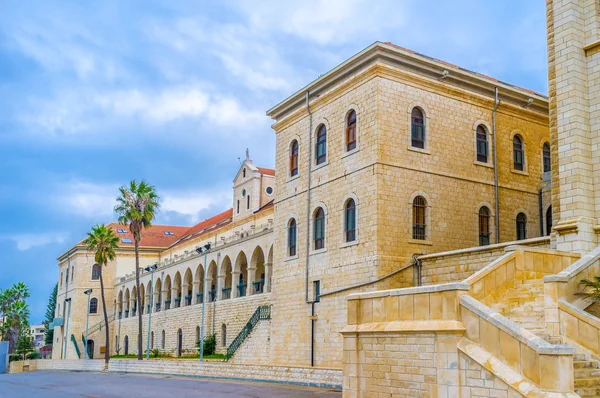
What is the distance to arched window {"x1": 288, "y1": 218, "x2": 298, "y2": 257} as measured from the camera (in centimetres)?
2718

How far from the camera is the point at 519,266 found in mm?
14438

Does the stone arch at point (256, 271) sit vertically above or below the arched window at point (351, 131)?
below

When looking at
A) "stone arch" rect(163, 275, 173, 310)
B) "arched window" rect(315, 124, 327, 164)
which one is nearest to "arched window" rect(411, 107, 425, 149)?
"arched window" rect(315, 124, 327, 164)

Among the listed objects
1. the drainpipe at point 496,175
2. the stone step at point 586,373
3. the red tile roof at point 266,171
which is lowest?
the stone step at point 586,373

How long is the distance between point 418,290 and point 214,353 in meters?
28.8

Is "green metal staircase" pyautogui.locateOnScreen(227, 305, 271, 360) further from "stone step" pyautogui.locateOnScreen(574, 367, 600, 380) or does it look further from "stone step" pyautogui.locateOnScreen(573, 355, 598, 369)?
"stone step" pyautogui.locateOnScreen(574, 367, 600, 380)

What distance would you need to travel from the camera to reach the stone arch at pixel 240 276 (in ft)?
129

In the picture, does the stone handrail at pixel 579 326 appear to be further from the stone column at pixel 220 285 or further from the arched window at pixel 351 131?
the stone column at pixel 220 285

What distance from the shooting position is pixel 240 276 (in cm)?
4122

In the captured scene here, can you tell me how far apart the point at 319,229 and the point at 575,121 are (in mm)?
11129

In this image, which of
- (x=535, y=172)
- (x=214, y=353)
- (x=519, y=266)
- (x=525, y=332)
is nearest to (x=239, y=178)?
(x=214, y=353)

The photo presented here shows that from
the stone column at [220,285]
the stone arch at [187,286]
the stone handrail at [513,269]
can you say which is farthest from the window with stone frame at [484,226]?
the stone arch at [187,286]

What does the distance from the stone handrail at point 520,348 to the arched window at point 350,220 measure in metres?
11.9

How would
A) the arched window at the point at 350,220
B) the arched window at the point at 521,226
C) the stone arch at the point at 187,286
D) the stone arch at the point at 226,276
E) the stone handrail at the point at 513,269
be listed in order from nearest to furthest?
the stone handrail at the point at 513,269 < the arched window at the point at 350,220 < the arched window at the point at 521,226 < the stone arch at the point at 226,276 < the stone arch at the point at 187,286
